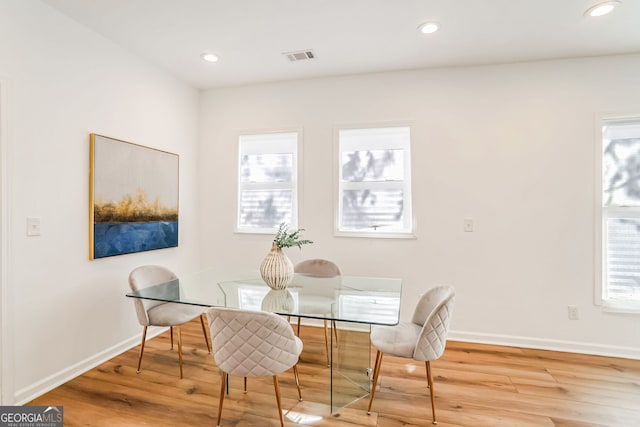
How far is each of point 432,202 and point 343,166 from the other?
1.01 m

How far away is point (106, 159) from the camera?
102 inches

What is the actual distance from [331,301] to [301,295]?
25 centimetres

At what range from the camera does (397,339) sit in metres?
1.98

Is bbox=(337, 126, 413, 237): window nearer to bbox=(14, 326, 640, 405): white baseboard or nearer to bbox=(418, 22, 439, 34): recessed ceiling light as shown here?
bbox=(418, 22, 439, 34): recessed ceiling light

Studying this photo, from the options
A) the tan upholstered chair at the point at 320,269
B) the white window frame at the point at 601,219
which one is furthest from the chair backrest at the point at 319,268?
the white window frame at the point at 601,219

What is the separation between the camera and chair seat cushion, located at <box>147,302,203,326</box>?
2314 mm

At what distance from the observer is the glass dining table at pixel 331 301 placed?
1.82 m

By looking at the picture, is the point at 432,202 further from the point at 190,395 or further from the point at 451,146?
the point at 190,395

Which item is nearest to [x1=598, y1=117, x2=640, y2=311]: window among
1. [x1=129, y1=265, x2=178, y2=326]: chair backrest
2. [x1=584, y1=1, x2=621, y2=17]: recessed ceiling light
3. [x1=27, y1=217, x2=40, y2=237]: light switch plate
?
[x1=584, y1=1, x2=621, y2=17]: recessed ceiling light

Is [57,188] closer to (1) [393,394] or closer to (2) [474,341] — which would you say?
(1) [393,394]

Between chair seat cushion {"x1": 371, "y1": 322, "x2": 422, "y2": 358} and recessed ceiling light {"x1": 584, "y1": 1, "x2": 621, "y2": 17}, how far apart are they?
2.58 metres

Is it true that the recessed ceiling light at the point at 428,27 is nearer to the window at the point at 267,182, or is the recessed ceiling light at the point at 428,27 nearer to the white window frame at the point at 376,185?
the white window frame at the point at 376,185

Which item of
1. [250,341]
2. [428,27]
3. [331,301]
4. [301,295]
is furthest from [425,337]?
[428,27]

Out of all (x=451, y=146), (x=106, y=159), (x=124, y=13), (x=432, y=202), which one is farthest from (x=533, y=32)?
(x=106, y=159)
